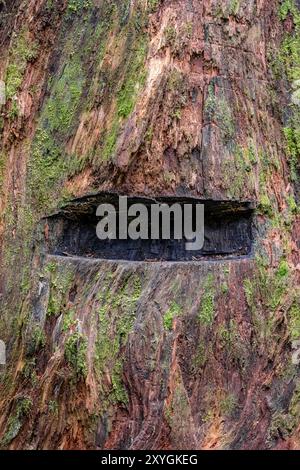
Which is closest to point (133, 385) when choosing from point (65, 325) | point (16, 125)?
point (65, 325)

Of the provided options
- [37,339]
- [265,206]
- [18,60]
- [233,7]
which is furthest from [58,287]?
[233,7]

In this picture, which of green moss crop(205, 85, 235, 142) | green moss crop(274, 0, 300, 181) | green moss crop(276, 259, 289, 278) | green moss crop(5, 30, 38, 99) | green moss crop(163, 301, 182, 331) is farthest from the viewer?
green moss crop(5, 30, 38, 99)

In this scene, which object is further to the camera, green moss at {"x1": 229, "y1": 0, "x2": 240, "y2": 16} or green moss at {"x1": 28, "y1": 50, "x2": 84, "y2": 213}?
green moss at {"x1": 28, "y1": 50, "x2": 84, "y2": 213}

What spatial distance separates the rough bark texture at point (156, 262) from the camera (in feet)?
10.7

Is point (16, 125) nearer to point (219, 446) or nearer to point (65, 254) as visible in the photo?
point (65, 254)

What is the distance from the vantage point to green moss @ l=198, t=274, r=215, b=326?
3.30 metres

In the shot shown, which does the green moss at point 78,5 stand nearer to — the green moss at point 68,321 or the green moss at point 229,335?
the green moss at point 68,321

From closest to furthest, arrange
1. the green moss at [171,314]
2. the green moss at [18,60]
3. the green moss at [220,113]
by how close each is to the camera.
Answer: the green moss at [171,314]
the green moss at [220,113]
the green moss at [18,60]

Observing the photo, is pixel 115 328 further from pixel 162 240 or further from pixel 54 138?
pixel 54 138

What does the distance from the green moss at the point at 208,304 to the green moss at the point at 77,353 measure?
2.00 feet

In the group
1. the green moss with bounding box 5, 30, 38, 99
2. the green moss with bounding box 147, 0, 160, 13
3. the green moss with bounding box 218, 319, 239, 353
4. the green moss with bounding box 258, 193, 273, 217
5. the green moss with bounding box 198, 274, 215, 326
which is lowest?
the green moss with bounding box 218, 319, 239, 353

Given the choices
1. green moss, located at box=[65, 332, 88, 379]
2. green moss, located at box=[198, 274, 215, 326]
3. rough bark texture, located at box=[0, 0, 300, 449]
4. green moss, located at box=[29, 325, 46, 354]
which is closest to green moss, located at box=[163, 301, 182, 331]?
rough bark texture, located at box=[0, 0, 300, 449]

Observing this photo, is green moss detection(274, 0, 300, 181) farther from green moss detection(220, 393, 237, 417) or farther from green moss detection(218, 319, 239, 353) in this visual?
green moss detection(220, 393, 237, 417)

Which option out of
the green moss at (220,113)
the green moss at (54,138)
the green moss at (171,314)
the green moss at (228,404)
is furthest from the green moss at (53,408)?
the green moss at (220,113)
